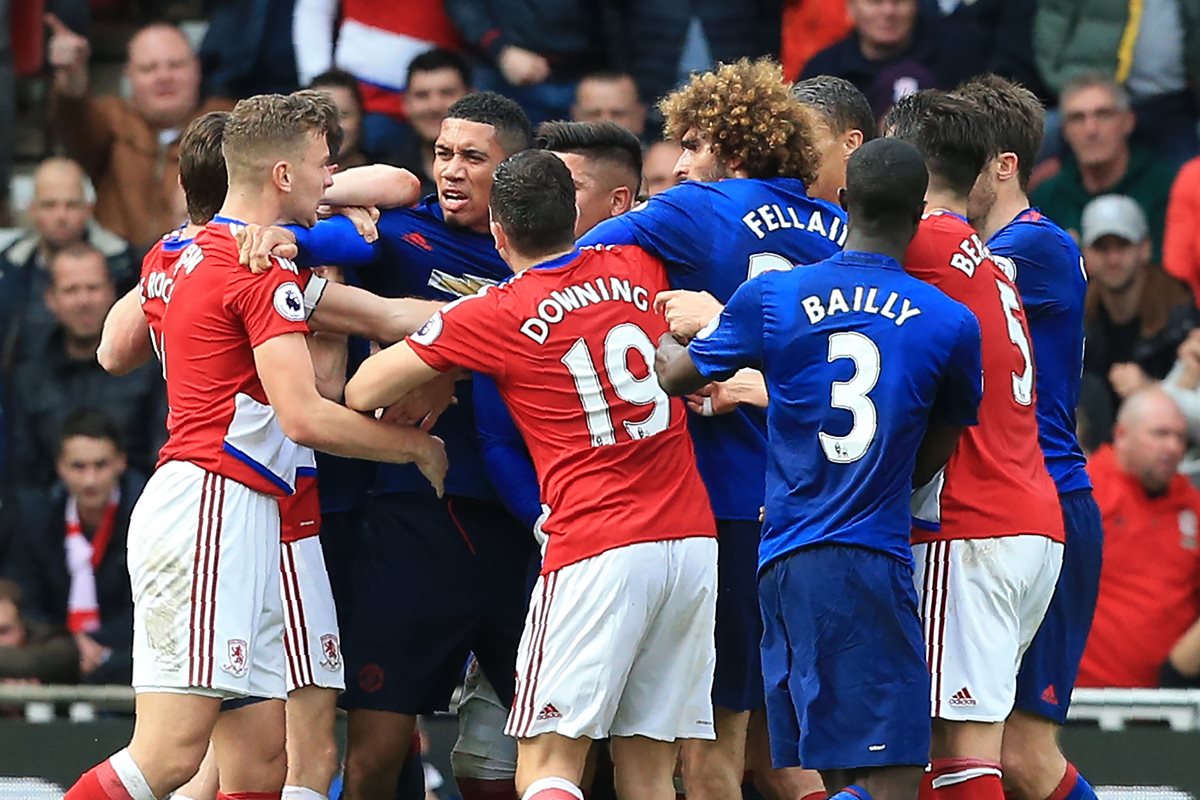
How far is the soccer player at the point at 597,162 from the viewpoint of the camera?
718 centimetres

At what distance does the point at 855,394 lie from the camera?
18.4ft

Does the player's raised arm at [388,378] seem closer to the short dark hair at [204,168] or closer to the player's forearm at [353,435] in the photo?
the player's forearm at [353,435]

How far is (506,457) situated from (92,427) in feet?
11.9

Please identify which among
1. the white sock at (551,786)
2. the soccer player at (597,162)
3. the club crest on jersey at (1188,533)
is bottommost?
the white sock at (551,786)

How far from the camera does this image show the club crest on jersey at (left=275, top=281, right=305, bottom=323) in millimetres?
6133

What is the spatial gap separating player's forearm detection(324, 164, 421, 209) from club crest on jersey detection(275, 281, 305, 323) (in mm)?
655

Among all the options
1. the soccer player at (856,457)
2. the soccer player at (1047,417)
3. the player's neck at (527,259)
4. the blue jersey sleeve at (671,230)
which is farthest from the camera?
the soccer player at (1047,417)

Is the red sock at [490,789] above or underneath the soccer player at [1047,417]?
underneath

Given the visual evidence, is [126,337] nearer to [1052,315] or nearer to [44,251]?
[1052,315]

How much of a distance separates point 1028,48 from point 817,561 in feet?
17.6

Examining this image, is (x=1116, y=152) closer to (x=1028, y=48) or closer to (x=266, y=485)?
(x=1028, y=48)

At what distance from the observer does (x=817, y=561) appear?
5.62 metres

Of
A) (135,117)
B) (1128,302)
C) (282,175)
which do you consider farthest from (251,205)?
(1128,302)

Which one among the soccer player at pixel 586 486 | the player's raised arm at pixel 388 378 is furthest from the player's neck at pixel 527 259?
the player's raised arm at pixel 388 378
